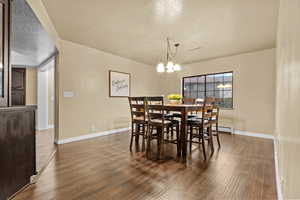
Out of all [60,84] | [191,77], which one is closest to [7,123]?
[60,84]

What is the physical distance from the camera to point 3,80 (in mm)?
1490

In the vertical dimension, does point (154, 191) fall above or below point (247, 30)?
below

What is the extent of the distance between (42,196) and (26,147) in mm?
601

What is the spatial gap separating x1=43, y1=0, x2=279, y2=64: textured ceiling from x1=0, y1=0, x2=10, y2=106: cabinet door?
77 cm

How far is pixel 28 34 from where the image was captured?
2.53m

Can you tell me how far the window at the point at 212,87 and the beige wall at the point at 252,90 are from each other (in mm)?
192

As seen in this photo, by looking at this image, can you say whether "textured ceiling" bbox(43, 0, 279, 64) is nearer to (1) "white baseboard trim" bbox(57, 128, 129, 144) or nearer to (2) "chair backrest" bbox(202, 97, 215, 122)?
(2) "chair backrest" bbox(202, 97, 215, 122)

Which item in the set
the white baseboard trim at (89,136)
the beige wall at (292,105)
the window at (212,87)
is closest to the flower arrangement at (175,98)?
the window at (212,87)

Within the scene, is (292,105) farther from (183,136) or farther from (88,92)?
(88,92)

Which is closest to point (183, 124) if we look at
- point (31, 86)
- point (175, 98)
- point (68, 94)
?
point (175, 98)

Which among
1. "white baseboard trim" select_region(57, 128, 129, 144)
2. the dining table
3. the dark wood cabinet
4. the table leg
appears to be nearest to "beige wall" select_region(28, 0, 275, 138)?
"white baseboard trim" select_region(57, 128, 129, 144)

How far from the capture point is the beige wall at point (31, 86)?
5086 mm

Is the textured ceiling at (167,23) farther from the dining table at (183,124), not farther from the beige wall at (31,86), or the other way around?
the beige wall at (31,86)

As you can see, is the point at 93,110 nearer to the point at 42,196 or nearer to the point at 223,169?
the point at 42,196
